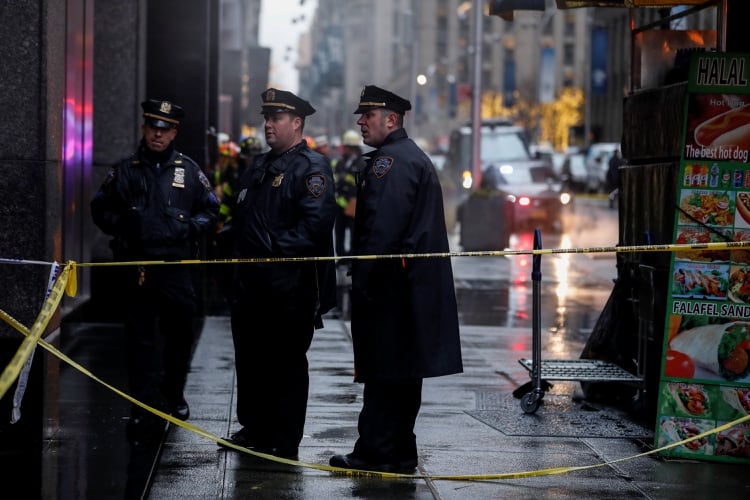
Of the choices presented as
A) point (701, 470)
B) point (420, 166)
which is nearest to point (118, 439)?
point (420, 166)

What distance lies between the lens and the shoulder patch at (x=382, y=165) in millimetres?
7223

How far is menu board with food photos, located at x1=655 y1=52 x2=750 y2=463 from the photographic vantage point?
785 centimetres

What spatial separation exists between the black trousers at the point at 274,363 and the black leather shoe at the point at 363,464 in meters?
0.37

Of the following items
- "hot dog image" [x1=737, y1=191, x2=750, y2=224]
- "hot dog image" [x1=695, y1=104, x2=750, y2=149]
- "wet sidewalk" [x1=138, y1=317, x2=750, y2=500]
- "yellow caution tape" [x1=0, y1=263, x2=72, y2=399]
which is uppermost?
"hot dog image" [x1=695, y1=104, x2=750, y2=149]

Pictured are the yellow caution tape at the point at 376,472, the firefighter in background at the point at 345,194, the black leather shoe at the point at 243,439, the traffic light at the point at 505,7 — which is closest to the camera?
the yellow caution tape at the point at 376,472

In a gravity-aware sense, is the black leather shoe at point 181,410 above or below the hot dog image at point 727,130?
below

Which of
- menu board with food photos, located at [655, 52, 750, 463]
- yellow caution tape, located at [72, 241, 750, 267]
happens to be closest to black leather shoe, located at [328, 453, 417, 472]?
yellow caution tape, located at [72, 241, 750, 267]

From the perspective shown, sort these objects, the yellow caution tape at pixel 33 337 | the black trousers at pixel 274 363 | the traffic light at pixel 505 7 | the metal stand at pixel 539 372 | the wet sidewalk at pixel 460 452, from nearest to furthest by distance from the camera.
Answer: the yellow caution tape at pixel 33 337
the wet sidewalk at pixel 460 452
the black trousers at pixel 274 363
the metal stand at pixel 539 372
the traffic light at pixel 505 7

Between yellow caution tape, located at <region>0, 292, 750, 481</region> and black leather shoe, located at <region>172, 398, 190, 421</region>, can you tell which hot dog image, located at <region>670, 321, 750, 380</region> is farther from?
black leather shoe, located at <region>172, 398, 190, 421</region>

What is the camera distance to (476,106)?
106 feet

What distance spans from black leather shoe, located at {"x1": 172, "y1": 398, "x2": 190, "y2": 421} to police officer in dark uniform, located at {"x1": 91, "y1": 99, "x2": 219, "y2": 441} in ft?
0.92

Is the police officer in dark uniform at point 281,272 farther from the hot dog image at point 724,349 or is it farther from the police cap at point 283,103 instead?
the hot dog image at point 724,349

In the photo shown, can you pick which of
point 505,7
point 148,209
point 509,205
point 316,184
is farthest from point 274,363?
point 509,205

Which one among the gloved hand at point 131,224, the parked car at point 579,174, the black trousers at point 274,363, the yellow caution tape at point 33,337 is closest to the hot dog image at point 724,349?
the black trousers at point 274,363
